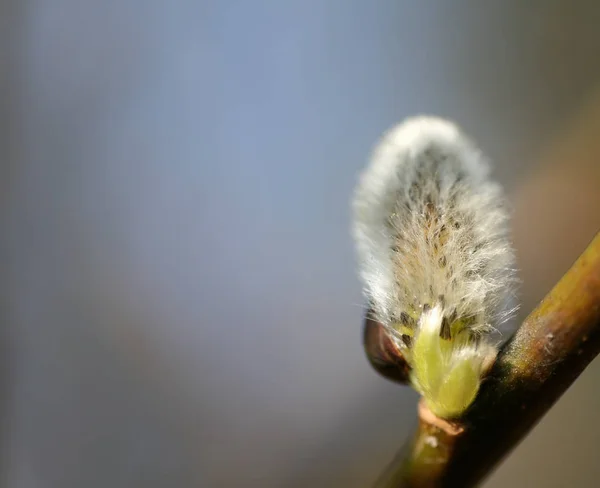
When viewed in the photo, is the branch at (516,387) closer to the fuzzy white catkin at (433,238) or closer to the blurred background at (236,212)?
the fuzzy white catkin at (433,238)

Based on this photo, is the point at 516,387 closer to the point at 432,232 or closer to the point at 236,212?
the point at 432,232

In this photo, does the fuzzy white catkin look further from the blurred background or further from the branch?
the blurred background

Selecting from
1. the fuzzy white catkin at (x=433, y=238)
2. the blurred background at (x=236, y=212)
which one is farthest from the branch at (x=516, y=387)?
the blurred background at (x=236, y=212)

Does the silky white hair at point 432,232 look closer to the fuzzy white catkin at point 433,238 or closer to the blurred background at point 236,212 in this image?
the fuzzy white catkin at point 433,238

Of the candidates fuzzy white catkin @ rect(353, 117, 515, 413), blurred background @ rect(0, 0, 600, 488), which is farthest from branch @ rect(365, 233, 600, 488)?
blurred background @ rect(0, 0, 600, 488)

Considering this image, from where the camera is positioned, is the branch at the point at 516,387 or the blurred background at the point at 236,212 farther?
the blurred background at the point at 236,212
